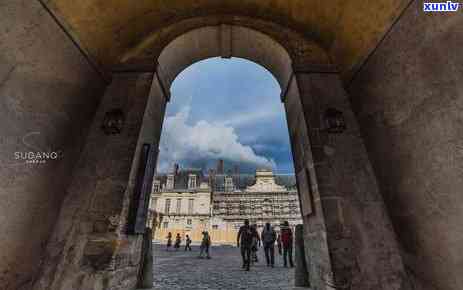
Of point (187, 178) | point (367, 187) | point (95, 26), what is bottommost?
point (367, 187)

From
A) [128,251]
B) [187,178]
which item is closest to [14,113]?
[128,251]

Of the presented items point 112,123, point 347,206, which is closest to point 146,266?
point 112,123

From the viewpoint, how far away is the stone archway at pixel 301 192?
234cm

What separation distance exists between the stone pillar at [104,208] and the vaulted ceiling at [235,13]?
3.09 feet

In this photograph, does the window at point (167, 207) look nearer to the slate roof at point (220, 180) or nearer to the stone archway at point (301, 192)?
the slate roof at point (220, 180)

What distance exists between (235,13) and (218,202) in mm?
34393

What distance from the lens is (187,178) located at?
3709 centimetres

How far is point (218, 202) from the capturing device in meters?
35.8

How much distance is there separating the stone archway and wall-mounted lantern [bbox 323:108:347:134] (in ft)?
0.23

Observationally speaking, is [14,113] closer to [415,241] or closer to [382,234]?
[382,234]

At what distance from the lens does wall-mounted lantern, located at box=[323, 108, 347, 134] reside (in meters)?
3.09

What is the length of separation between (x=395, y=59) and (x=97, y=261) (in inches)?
181

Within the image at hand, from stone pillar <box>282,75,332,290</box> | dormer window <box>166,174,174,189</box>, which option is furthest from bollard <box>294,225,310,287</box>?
dormer window <box>166,174,174,189</box>

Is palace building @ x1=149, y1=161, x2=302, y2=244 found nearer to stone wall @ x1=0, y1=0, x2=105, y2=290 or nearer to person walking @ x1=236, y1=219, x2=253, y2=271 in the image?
person walking @ x1=236, y1=219, x2=253, y2=271
